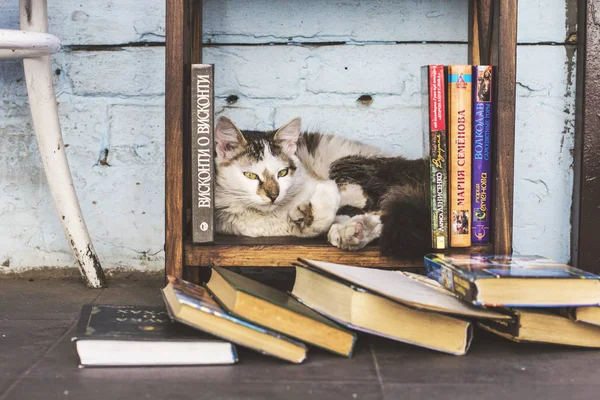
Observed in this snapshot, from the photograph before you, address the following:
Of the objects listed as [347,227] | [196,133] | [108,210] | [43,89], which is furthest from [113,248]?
[347,227]

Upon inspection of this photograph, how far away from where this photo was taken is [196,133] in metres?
1.26

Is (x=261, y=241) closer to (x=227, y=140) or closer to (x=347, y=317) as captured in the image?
(x=227, y=140)

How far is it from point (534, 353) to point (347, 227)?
16.4 inches

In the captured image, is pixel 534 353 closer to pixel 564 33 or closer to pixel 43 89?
pixel 564 33

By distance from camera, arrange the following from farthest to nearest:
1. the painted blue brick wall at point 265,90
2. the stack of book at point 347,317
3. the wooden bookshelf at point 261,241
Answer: the painted blue brick wall at point 265,90 → the wooden bookshelf at point 261,241 → the stack of book at point 347,317

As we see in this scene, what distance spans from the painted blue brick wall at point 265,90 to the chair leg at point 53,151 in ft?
0.62

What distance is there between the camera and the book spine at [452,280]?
1017mm

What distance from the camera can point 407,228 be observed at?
1.26 metres

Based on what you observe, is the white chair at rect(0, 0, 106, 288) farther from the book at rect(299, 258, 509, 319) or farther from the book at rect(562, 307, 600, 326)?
the book at rect(562, 307, 600, 326)

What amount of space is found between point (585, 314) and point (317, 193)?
0.58 meters

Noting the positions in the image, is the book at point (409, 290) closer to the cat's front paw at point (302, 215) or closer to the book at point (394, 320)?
→ the book at point (394, 320)

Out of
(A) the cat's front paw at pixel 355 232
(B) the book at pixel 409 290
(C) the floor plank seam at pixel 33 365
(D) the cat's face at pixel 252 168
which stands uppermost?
(D) the cat's face at pixel 252 168

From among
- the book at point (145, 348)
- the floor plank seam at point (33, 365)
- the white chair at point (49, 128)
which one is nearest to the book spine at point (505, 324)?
the book at point (145, 348)

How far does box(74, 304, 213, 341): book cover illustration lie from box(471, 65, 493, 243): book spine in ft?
1.98
